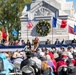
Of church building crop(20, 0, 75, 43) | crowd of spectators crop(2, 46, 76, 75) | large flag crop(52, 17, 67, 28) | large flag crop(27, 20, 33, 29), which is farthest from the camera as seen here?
large flag crop(27, 20, 33, 29)

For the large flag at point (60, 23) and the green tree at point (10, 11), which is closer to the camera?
the large flag at point (60, 23)

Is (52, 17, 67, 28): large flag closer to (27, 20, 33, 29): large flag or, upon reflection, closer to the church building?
the church building

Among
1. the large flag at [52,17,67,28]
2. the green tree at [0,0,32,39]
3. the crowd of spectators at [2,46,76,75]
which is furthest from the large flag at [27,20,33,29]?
the crowd of spectators at [2,46,76,75]

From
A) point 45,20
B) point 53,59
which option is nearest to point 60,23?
point 45,20

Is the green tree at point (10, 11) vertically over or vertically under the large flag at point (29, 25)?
over

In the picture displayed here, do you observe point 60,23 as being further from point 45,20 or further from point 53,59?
point 53,59

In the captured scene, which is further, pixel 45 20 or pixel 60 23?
pixel 45 20

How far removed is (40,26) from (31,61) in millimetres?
38650

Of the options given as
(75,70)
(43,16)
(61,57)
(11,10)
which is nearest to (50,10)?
(43,16)

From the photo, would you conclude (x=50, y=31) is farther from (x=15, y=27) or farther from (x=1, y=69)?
(x=1, y=69)

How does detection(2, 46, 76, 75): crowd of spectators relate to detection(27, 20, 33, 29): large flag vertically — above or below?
above

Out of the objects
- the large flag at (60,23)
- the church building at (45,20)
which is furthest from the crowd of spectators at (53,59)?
the church building at (45,20)

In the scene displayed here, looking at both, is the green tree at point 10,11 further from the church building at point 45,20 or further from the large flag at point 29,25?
the large flag at point 29,25

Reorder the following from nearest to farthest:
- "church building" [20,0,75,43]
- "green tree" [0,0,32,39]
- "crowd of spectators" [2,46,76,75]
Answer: "crowd of spectators" [2,46,76,75] → "church building" [20,0,75,43] → "green tree" [0,0,32,39]
